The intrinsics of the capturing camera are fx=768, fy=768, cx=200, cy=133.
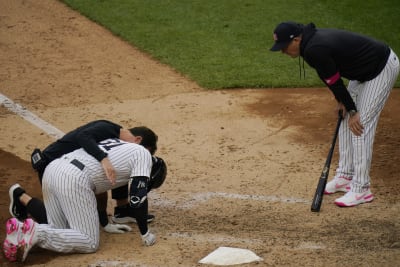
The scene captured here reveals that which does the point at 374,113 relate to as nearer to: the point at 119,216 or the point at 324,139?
A: the point at 324,139

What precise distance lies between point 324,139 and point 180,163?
5.66 feet

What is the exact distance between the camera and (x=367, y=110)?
7020 mm

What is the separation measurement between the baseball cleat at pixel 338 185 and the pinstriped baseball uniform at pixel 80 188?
6.84 ft

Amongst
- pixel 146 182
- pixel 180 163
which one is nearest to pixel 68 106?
pixel 180 163

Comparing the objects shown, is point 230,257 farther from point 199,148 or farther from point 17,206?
point 199,148

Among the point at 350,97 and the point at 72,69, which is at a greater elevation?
the point at 350,97

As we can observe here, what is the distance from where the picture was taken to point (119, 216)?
6.91m

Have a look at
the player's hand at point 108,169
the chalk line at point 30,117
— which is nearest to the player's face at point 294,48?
the player's hand at point 108,169

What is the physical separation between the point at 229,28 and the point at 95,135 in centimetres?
664

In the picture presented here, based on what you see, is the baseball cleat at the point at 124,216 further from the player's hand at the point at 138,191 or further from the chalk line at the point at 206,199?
the player's hand at the point at 138,191

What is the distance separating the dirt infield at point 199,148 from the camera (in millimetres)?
6293

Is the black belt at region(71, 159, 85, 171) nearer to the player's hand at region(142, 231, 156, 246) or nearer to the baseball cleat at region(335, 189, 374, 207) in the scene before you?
the player's hand at region(142, 231, 156, 246)

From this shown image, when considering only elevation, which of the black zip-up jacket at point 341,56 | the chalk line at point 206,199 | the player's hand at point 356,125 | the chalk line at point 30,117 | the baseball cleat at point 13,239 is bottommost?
the chalk line at point 30,117

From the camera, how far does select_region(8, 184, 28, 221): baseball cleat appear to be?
6.64 metres
